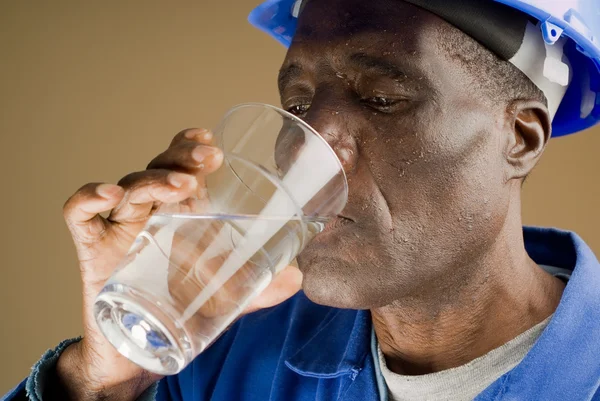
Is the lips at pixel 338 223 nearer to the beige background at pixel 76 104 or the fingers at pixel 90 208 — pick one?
the fingers at pixel 90 208

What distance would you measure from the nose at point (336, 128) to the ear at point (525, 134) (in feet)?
0.89

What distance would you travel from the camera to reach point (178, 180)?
100 centimetres

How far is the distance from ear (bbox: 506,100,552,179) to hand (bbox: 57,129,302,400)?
0.41 meters

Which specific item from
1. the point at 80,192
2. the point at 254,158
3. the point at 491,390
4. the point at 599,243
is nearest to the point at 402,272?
the point at 491,390

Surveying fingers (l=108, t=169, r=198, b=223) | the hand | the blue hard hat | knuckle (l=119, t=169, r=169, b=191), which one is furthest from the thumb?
the blue hard hat

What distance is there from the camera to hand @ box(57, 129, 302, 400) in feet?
3.34

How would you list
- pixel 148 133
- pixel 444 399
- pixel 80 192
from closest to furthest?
pixel 80 192, pixel 444 399, pixel 148 133

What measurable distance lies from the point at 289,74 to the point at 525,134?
0.39 m

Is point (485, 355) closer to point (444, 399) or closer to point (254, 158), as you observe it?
point (444, 399)

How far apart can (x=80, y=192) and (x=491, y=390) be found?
0.66 metres

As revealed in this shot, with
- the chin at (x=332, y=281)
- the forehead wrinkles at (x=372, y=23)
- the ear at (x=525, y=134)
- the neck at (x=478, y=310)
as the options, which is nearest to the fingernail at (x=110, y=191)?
the chin at (x=332, y=281)

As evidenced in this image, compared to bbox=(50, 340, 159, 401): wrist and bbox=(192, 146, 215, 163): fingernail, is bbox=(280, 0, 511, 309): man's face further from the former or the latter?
bbox=(50, 340, 159, 401): wrist

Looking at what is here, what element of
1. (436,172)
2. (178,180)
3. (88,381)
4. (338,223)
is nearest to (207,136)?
(178,180)

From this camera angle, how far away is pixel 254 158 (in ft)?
3.22
